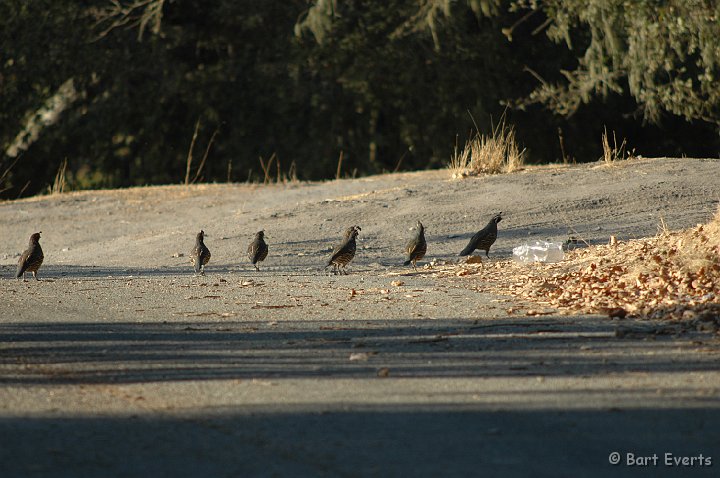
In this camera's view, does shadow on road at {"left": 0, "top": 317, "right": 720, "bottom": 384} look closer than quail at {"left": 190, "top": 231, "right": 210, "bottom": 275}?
Yes

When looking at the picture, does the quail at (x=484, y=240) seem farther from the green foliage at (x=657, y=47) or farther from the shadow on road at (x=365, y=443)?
the shadow on road at (x=365, y=443)

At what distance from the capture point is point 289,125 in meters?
35.1

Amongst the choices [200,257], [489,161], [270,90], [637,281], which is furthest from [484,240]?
[270,90]

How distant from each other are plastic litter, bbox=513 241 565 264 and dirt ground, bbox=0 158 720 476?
0.39 m

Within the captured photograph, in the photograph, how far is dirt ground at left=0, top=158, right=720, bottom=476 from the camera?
5.70 meters

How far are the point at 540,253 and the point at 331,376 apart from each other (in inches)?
267

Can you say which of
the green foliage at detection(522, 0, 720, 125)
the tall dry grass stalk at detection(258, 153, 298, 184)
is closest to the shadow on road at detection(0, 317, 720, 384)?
the green foliage at detection(522, 0, 720, 125)

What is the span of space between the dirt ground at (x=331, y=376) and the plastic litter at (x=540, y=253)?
394 millimetres

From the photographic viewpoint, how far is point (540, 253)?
542 inches

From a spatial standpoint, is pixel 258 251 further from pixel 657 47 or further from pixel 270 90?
pixel 270 90

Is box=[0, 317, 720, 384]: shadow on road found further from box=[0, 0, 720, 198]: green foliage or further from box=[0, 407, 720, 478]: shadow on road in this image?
box=[0, 0, 720, 198]: green foliage

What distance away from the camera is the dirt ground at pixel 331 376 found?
570 cm

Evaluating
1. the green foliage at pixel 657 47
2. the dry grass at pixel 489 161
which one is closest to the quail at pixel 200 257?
the dry grass at pixel 489 161

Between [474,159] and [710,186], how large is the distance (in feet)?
15.6
